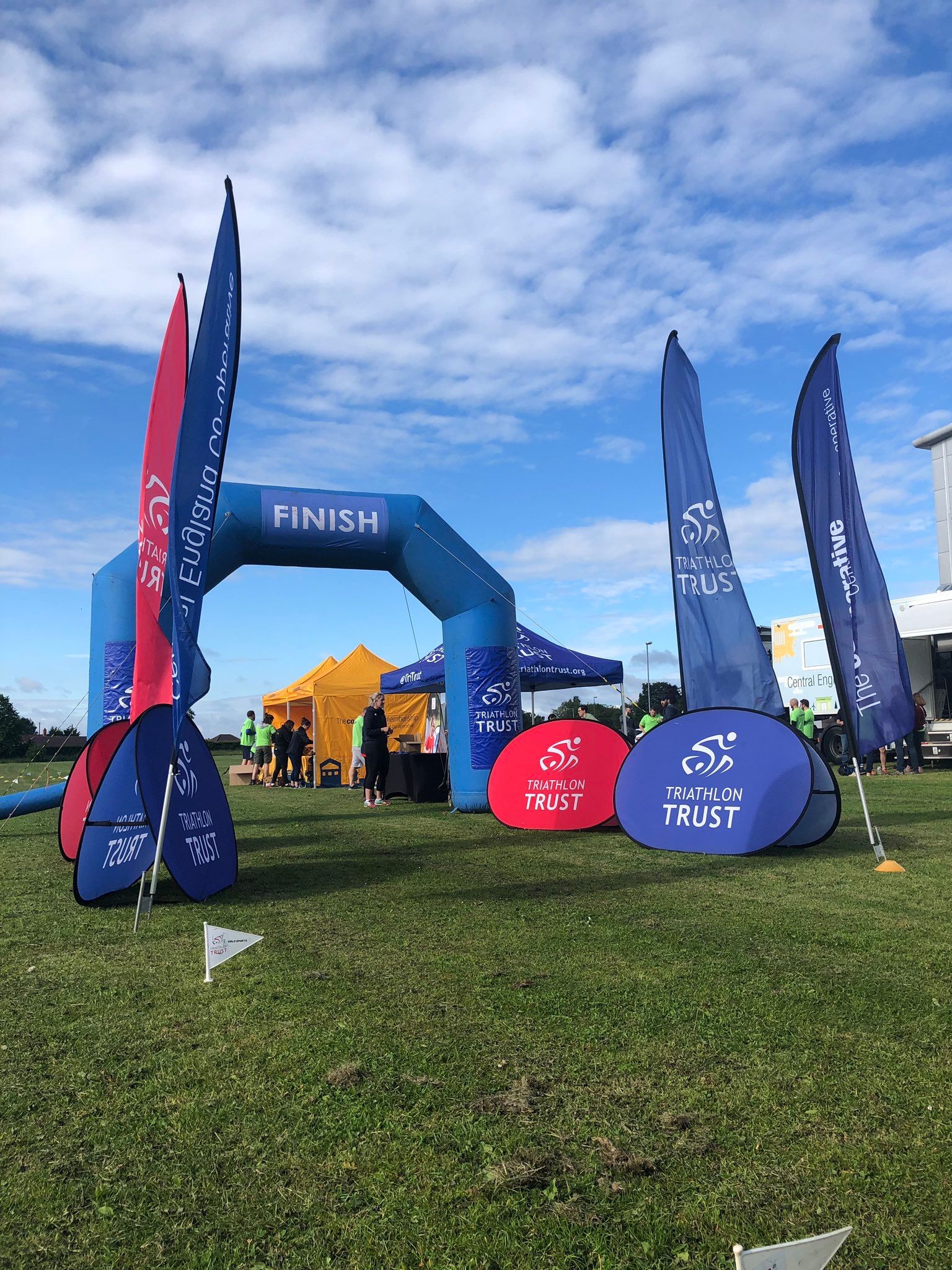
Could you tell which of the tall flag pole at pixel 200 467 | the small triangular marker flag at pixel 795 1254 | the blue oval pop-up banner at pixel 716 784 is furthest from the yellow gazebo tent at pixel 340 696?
the small triangular marker flag at pixel 795 1254

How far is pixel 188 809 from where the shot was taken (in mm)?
6738

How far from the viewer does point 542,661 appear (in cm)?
1731

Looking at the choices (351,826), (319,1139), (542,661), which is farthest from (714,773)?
(542,661)

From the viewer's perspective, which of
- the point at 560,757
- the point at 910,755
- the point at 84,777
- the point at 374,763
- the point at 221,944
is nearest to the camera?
the point at 221,944

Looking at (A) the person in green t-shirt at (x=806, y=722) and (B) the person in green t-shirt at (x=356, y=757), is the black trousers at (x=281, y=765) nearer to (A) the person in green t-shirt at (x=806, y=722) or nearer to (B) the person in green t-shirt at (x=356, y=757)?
(B) the person in green t-shirt at (x=356, y=757)

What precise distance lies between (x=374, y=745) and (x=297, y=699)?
878 cm

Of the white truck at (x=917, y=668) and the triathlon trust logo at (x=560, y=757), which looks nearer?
the triathlon trust logo at (x=560, y=757)

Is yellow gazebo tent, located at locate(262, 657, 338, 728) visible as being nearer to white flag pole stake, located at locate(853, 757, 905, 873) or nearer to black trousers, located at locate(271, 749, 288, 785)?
black trousers, located at locate(271, 749, 288, 785)

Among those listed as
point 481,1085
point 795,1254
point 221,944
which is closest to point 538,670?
point 221,944

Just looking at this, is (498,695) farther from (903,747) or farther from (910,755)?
(910,755)

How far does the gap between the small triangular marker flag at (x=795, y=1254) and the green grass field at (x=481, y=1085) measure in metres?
0.35

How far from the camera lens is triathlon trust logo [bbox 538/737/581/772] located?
1006 centimetres

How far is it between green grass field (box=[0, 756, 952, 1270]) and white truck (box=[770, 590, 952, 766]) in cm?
1435

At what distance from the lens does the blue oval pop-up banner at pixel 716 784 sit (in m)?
7.96
